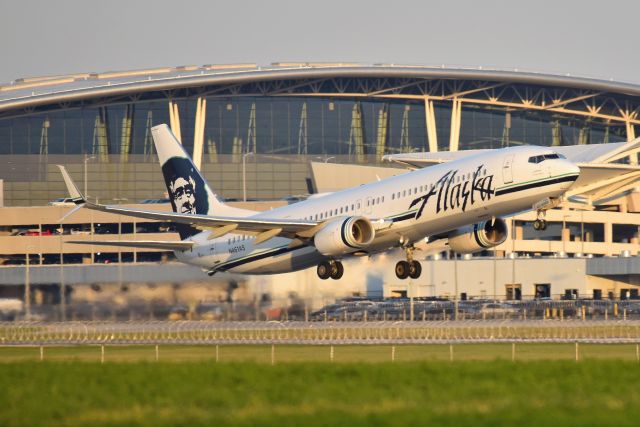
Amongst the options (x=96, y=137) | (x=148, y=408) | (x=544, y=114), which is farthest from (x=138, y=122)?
(x=148, y=408)

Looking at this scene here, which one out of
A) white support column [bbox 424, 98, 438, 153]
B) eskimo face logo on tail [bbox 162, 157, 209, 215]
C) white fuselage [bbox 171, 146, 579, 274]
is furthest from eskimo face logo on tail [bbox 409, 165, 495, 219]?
white support column [bbox 424, 98, 438, 153]

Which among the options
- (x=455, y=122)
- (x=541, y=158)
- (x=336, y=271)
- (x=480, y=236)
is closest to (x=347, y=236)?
(x=336, y=271)

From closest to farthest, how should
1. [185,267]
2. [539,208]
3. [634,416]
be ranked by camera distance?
[634,416]
[539,208]
[185,267]

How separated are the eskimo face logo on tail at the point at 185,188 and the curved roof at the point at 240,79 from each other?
83116mm

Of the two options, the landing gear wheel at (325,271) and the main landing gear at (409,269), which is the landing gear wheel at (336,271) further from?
the main landing gear at (409,269)

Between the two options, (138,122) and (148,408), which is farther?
(138,122)

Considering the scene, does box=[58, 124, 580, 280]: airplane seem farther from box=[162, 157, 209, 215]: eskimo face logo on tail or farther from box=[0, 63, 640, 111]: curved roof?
box=[0, 63, 640, 111]: curved roof

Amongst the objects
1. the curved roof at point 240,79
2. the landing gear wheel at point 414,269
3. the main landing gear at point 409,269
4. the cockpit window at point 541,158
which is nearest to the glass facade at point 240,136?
the curved roof at point 240,79

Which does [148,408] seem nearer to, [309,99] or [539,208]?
[539,208]

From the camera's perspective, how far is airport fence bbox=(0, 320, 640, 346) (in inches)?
2574

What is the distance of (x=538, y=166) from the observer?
49.8 m

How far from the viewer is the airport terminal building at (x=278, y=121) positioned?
495 feet

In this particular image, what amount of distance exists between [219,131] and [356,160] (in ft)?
62.1

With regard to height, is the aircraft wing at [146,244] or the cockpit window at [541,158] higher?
the cockpit window at [541,158]
